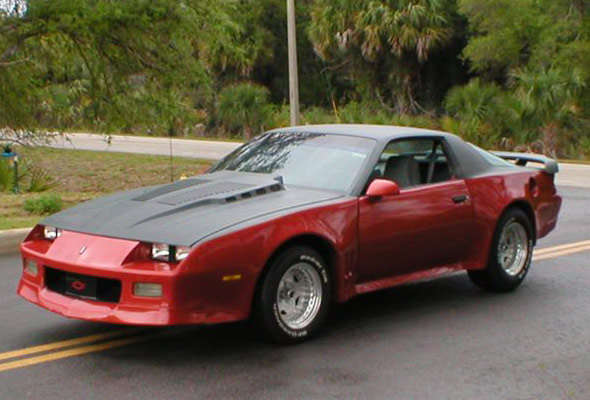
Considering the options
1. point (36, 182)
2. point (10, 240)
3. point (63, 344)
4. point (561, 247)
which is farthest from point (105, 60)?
point (63, 344)

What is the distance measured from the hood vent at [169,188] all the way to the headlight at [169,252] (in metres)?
0.88

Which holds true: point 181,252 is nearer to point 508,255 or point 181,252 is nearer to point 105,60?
point 508,255

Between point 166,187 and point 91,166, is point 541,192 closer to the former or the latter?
point 166,187

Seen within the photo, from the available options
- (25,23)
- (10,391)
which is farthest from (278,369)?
(25,23)

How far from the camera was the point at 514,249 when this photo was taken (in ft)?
29.3

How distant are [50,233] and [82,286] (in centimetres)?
70

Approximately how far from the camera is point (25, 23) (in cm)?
1692

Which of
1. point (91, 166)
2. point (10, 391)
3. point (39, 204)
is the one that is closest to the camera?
point (10, 391)

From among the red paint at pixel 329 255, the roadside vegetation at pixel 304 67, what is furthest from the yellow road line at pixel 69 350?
the roadside vegetation at pixel 304 67

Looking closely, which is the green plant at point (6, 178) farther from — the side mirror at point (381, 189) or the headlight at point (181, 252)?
the headlight at point (181, 252)

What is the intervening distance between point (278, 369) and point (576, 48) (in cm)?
2813

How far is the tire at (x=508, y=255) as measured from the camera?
8.63 meters

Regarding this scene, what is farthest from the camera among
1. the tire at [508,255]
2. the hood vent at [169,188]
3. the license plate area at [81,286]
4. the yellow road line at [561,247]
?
the yellow road line at [561,247]

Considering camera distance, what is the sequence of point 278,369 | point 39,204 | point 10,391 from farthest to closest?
point 39,204
point 278,369
point 10,391
